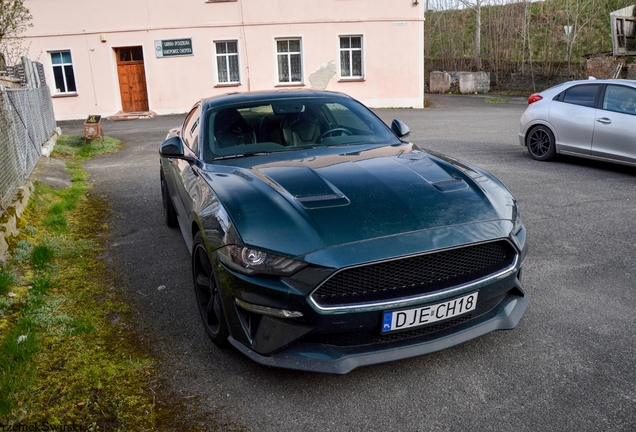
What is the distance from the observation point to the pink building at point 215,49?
77.4 feet

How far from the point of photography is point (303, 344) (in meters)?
2.93

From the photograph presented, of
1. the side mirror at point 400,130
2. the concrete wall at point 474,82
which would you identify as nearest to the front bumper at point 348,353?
the side mirror at point 400,130

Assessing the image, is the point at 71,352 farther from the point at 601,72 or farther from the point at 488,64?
the point at 488,64

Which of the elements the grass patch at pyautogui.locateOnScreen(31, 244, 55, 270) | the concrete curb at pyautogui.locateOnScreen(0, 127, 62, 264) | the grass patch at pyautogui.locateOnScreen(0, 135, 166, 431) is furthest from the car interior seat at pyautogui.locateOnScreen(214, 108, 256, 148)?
the concrete curb at pyautogui.locateOnScreen(0, 127, 62, 264)

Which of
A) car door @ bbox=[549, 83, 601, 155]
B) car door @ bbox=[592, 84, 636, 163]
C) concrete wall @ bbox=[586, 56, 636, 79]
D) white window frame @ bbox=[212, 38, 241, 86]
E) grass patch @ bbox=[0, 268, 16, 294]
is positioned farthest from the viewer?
white window frame @ bbox=[212, 38, 241, 86]

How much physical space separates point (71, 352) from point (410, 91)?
75.0 ft

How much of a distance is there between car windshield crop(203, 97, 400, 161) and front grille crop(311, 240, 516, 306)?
1.79 m

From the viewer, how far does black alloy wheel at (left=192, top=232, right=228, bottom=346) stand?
3389 millimetres

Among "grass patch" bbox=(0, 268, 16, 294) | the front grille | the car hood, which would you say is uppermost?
the car hood

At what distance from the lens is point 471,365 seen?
327cm

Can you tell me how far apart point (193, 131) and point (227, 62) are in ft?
67.2

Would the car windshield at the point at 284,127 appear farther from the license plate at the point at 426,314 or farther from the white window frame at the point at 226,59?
the white window frame at the point at 226,59

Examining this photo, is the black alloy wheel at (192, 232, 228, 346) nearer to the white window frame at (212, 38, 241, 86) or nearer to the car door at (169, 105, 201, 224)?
the car door at (169, 105, 201, 224)

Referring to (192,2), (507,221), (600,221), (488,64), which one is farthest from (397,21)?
(507,221)
